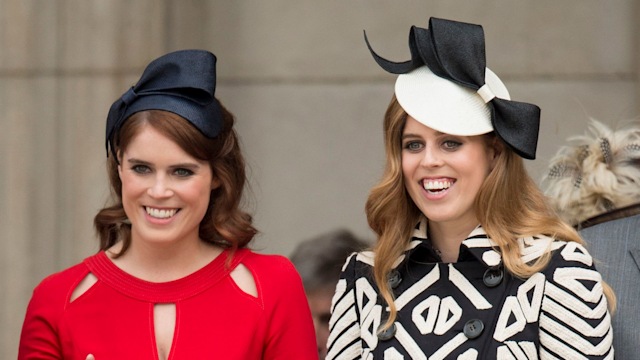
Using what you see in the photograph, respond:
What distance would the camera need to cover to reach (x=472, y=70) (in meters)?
3.71

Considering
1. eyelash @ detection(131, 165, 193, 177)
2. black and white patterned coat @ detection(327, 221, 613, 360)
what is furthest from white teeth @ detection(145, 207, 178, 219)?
black and white patterned coat @ detection(327, 221, 613, 360)

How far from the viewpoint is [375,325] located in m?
3.79

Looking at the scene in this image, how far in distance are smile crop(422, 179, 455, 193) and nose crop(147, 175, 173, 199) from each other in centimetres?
77

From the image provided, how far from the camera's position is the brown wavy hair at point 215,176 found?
3871 millimetres

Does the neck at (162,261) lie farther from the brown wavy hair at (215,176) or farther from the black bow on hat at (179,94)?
the black bow on hat at (179,94)

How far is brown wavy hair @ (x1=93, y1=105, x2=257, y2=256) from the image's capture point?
3871 mm

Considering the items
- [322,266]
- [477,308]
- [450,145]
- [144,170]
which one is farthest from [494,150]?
[322,266]

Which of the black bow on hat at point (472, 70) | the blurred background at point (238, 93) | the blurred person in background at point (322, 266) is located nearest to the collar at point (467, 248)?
the black bow on hat at point (472, 70)

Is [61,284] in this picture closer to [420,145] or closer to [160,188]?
[160,188]

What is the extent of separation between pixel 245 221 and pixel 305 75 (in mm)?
1966

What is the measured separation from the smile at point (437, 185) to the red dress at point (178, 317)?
0.62 metres

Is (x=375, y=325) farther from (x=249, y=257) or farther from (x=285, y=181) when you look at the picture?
(x=285, y=181)

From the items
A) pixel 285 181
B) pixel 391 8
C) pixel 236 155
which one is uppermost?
pixel 391 8

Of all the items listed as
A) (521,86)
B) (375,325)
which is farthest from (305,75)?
(375,325)
